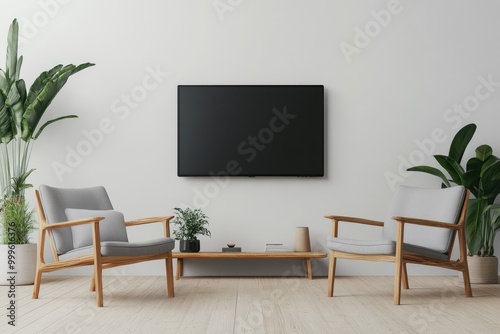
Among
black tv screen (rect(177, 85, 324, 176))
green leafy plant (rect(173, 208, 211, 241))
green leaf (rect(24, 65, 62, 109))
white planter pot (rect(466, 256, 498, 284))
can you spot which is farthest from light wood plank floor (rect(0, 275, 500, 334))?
green leaf (rect(24, 65, 62, 109))

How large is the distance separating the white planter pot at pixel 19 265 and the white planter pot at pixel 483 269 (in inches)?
148

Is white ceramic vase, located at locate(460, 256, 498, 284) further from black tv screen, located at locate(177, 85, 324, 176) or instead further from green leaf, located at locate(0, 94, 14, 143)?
green leaf, located at locate(0, 94, 14, 143)

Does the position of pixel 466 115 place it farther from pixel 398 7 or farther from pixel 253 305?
pixel 253 305

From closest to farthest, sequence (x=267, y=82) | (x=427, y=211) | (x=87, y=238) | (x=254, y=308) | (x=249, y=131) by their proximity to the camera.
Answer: (x=254, y=308), (x=87, y=238), (x=427, y=211), (x=249, y=131), (x=267, y=82)

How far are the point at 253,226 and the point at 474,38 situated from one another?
2.75 metres

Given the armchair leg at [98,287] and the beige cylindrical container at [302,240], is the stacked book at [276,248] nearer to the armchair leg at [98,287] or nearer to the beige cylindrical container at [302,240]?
the beige cylindrical container at [302,240]

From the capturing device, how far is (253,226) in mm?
6078

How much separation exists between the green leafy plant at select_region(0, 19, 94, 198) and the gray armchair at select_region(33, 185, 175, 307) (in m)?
0.97

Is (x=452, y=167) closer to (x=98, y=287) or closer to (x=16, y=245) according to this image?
(x=98, y=287)

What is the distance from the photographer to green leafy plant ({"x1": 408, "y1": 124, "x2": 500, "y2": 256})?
554 centimetres

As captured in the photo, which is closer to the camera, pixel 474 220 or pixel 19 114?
pixel 474 220

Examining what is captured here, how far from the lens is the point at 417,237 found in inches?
195

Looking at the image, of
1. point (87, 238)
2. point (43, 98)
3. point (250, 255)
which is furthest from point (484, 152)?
point (43, 98)

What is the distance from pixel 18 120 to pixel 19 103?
0.15 meters
